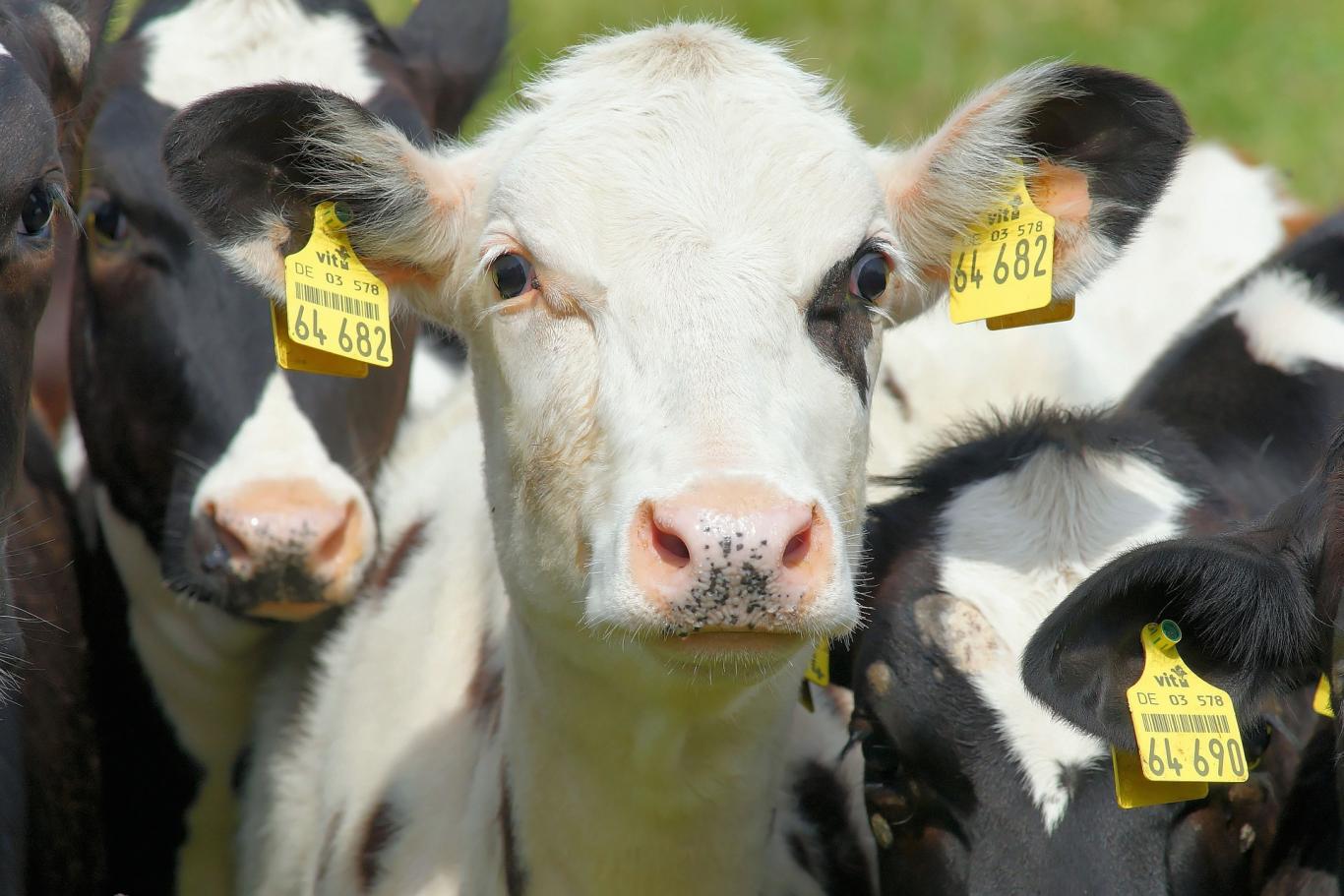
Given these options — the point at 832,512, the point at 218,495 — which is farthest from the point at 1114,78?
the point at 218,495

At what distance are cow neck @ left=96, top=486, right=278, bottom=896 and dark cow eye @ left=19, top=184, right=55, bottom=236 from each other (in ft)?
4.32

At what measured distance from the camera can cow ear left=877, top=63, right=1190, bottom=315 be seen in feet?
12.2

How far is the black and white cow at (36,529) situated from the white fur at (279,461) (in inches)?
17.8

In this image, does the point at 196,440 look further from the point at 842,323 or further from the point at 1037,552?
the point at 1037,552

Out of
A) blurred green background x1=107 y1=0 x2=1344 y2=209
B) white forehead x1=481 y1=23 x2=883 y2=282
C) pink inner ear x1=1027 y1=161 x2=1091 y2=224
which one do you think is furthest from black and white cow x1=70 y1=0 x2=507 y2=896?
blurred green background x1=107 y1=0 x2=1344 y2=209

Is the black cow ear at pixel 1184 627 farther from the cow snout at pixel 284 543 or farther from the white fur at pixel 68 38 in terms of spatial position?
→ the white fur at pixel 68 38

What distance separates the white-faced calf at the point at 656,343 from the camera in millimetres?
3029

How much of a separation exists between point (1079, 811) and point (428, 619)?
1.69 m

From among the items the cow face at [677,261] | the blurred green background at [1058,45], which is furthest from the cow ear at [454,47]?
the blurred green background at [1058,45]

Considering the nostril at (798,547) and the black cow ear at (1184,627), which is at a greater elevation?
the nostril at (798,547)

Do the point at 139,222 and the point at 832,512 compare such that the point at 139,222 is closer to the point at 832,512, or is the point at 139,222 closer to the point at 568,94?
the point at 568,94

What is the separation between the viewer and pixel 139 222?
178 inches

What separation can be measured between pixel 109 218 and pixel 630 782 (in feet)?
6.82

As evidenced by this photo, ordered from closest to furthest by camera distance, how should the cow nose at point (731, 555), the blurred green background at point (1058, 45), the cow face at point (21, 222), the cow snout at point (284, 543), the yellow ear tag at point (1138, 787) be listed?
the cow nose at point (731, 555) < the yellow ear tag at point (1138, 787) < the cow face at point (21, 222) < the cow snout at point (284, 543) < the blurred green background at point (1058, 45)
